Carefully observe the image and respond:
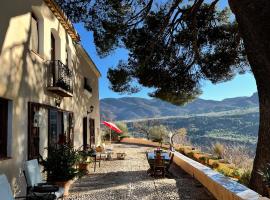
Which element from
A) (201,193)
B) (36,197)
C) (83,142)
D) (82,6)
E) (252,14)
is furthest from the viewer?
(83,142)

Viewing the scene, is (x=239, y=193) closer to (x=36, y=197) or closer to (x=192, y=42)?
(x=36, y=197)

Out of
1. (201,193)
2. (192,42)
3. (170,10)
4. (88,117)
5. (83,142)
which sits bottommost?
(201,193)

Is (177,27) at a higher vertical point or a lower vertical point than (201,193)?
higher

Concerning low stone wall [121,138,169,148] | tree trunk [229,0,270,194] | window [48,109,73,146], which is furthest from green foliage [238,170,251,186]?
low stone wall [121,138,169,148]

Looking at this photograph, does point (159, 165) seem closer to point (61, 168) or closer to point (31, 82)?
point (61, 168)

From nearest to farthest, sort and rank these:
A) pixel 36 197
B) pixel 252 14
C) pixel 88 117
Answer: pixel 36 197 → pixel 252 14 → pixel 88 117

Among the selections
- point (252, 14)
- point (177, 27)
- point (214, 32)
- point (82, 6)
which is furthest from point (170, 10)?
point (252, 14)

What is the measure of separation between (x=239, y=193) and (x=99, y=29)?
940 cm

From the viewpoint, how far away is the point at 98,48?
48.4 feet

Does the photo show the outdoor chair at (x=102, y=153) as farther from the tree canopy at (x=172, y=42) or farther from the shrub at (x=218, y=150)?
the shrub at (x=218, y=150)

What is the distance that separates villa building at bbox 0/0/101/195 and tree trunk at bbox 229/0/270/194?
473cm

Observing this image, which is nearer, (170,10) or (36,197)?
(36,197)

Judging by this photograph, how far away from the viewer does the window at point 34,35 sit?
925cm

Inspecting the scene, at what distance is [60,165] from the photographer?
877 centimetres
